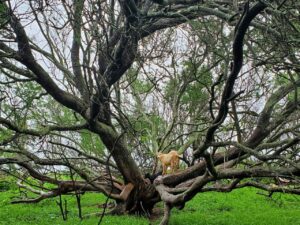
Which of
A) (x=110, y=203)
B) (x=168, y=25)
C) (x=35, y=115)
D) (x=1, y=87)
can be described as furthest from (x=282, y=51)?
(x=110, y=203)

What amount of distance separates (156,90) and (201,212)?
4830 mm

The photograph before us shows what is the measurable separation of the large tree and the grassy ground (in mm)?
980

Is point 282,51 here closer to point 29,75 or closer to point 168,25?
point 168,25

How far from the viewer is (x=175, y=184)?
1445 centimetres

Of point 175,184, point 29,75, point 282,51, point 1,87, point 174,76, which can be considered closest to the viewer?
point 282,51

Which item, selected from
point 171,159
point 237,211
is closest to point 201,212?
point 237,211

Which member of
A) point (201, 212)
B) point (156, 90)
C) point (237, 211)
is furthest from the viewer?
point (237, 211)

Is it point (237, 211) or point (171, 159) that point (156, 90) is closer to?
point (171, 159)

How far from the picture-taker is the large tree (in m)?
8.48

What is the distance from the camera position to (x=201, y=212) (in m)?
16.5

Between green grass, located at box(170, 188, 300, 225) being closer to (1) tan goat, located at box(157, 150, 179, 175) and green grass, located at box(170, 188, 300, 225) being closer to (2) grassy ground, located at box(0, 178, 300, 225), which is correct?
(2) grassy ground, located at box(0, 178, 300, 225)

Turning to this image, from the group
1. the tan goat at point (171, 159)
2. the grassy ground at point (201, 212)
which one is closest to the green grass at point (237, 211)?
the grassy ground at point (201, 212)

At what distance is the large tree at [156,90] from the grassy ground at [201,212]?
98 centimetres

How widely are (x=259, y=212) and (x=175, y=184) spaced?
389 cm
